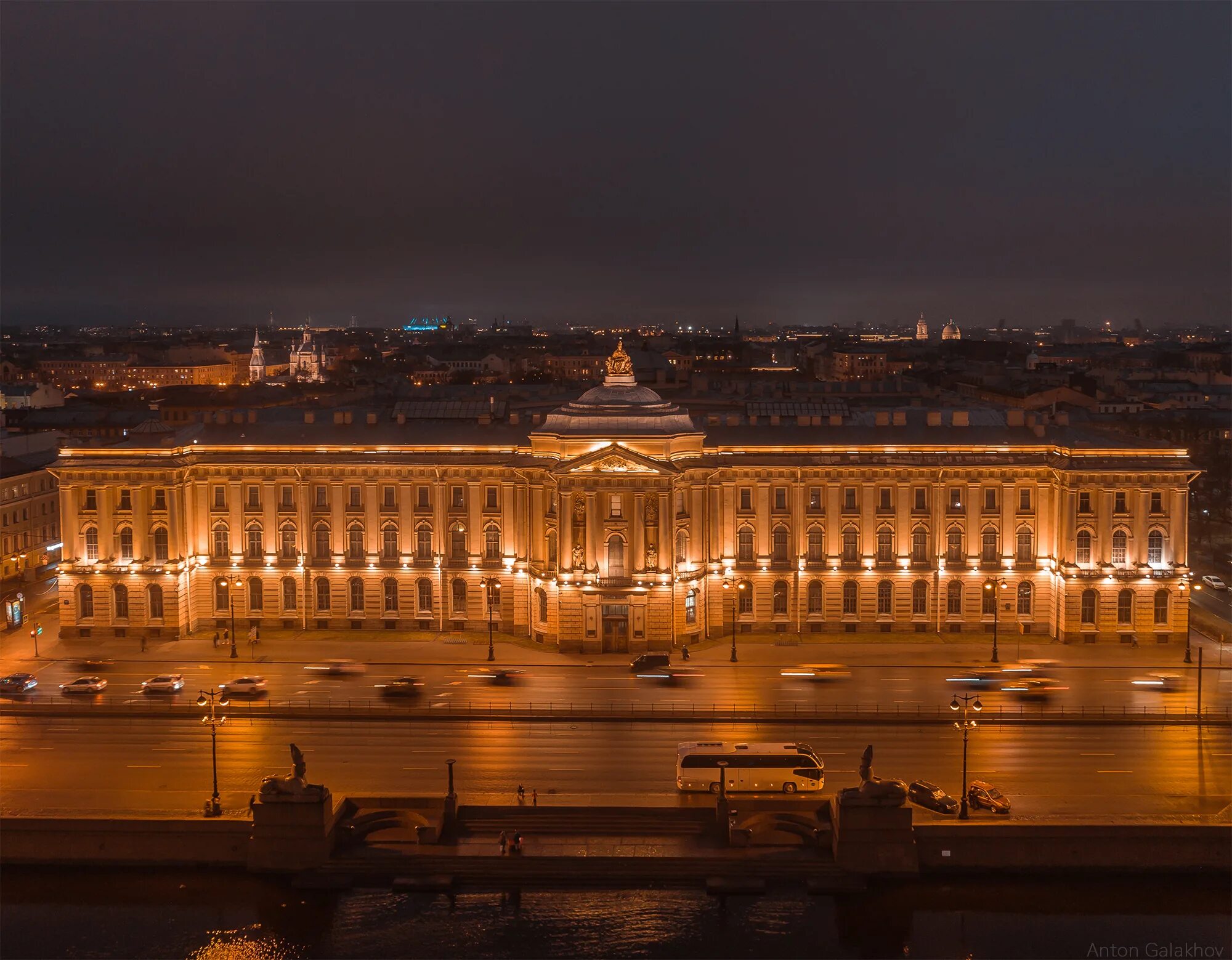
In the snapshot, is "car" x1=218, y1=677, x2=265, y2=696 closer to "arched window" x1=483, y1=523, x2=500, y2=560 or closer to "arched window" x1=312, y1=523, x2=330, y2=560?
"arched window" x1=312, y1=523, x2=330, y2=560

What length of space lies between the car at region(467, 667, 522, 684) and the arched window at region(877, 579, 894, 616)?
2185cm

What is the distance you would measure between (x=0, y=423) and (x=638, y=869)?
92.4 m

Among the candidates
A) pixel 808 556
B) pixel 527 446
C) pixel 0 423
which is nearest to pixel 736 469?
pixel 808 556

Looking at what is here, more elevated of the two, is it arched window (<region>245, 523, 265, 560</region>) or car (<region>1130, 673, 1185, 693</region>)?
arched window (<region>245, 523, 265, 560</region>)

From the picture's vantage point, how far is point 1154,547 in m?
79.6

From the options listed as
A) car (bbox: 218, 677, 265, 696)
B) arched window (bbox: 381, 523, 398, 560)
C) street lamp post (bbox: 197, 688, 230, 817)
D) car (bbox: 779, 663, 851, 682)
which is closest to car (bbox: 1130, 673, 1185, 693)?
car (bbox: 779, 663, 851, 682)

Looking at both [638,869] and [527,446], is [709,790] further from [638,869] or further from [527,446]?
[527,446]

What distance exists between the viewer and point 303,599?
83312 mm

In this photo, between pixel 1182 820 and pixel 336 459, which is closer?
pixel 1182 820

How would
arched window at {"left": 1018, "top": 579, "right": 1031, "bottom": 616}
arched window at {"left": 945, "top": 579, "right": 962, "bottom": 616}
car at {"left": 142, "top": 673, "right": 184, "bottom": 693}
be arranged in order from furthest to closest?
1. arched window at {"left": 945, "top": 579, "right": 962, "bottom": 616}
2. arched window at {"left": 1018, "top": 579, "right": 1031, "bottom": 616}
3. car at {"left": 142, "top": 673, "right": 184, "bottom": 693}

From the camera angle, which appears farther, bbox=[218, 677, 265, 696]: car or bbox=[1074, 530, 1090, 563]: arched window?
bbox=[1074, 530, 1090, 563]: arched window

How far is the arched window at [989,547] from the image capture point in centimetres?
8169

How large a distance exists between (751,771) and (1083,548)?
33828mm

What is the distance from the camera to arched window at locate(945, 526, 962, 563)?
81.8 m
